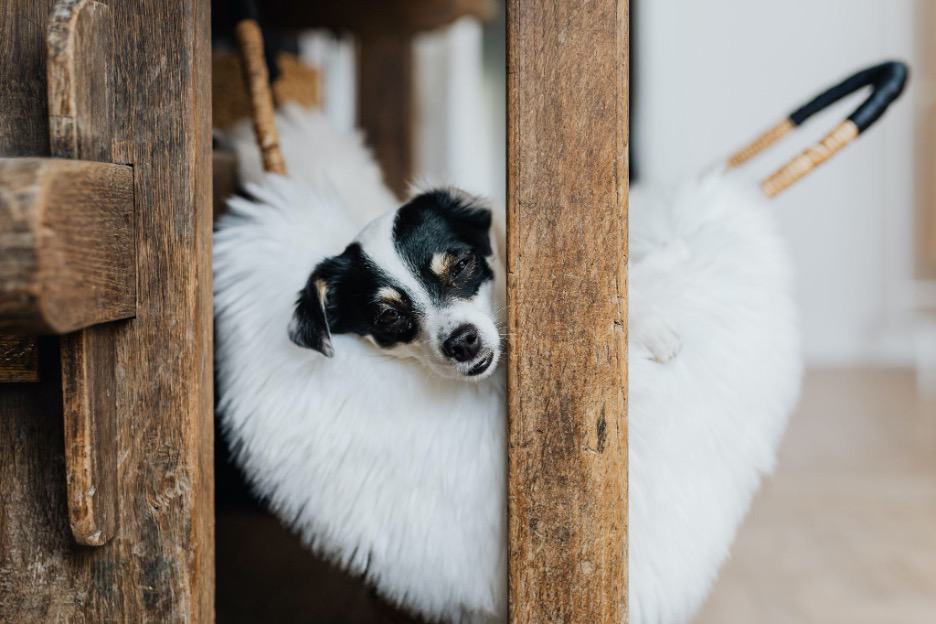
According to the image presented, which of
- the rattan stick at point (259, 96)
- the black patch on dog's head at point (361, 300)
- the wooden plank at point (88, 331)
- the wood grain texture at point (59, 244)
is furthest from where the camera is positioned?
the rattan stick at point (259, 96)

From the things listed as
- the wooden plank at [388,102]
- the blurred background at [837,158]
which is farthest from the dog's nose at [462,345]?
the blurred background at [837,158]

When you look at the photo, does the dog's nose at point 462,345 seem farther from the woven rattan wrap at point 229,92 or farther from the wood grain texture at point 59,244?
the woven rattan wrap at point 229,92

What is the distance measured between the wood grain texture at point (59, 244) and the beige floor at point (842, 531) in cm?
95

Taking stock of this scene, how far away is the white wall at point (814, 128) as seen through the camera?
9.77 feet

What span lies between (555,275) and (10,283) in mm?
446

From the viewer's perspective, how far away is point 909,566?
51.3 inches

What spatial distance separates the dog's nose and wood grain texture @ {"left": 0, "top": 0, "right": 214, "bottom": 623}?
264 millimetres

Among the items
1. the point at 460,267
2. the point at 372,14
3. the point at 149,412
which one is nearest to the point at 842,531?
the point at 460,267

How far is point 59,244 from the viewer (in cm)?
59

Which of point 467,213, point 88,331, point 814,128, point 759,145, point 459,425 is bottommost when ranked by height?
point 459,425

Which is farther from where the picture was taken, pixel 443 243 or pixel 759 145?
pixel 759 145

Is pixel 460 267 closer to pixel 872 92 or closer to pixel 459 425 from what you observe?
pixel 459 425

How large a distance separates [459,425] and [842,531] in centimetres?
100

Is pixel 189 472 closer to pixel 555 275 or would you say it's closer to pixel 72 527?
pixel 72 527
